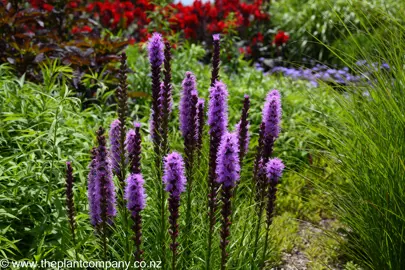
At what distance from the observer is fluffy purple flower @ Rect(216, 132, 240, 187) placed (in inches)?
89.8

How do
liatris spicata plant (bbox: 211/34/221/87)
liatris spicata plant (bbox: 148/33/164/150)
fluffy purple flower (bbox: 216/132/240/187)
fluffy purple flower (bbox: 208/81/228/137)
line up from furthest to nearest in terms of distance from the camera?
liatris spicata plant (bbox: 211/34/221/87) < liatris spicata plant (bbox: 148/33/164/150) < fluffy purple flower (bbox: 208/81/228/137) < fluffy purple flower (bbox: 216/132/240/187)

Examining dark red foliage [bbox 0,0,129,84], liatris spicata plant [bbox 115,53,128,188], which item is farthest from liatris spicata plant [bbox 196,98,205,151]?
A: dark red foliage [bbox 0,0,129,84]

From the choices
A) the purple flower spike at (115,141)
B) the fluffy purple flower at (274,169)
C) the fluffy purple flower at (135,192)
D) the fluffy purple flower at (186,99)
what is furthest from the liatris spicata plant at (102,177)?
the fluffy purple flower at (274,169)

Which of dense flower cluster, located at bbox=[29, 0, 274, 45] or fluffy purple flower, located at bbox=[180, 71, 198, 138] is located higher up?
dense flower cluster, located at bbox=[29, 0, 274, 45]

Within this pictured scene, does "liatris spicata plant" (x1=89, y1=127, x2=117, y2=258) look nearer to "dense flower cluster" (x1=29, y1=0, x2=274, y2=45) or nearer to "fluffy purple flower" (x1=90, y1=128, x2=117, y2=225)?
"fluffy purple flower" (x1=90, y1=128, x2=117, y2=225)

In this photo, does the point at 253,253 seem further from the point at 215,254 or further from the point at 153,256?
the point at 153,256

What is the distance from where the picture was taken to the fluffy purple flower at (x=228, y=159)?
2.28 m

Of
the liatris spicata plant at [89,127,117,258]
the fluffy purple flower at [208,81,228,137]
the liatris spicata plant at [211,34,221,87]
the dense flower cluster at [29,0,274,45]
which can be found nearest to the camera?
the liatris spicata plant at [89,127,117,258]

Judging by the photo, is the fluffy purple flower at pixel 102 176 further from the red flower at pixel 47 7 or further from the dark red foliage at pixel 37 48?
the red flower at pixel 47 7

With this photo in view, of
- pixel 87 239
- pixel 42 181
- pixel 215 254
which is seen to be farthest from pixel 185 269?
pixel 42 181

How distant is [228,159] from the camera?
7.61 ft

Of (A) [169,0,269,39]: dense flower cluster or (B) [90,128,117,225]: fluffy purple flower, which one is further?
(A) [169,0,269,39]: dense flower cluster

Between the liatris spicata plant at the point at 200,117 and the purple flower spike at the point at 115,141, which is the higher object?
the liatris spicata plant at the point at 200,117

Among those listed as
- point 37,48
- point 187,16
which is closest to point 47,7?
point 37,48
